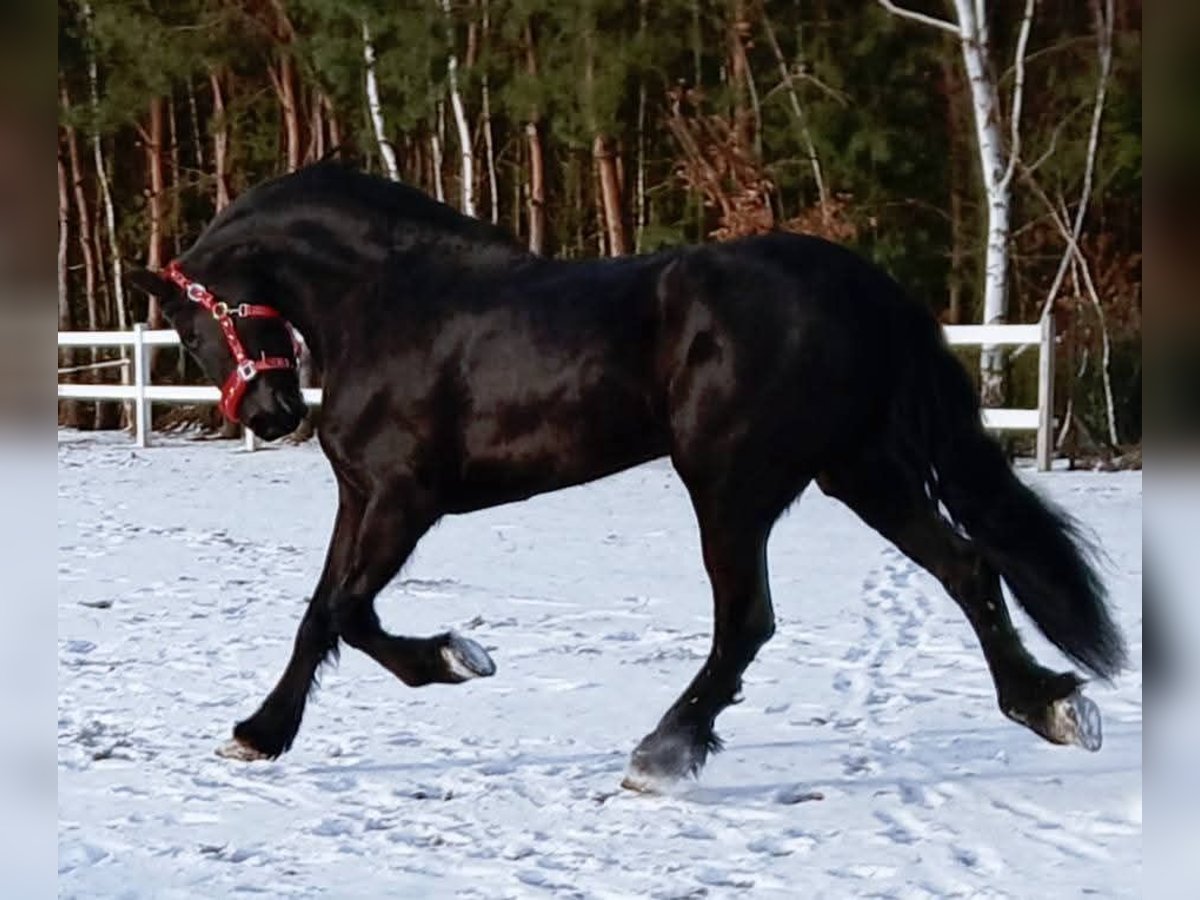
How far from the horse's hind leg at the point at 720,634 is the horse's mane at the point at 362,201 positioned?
101 cm

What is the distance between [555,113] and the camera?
1481 centimetres

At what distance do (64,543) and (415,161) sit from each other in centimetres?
1014

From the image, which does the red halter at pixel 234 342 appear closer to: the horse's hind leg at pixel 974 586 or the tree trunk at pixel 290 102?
the horse's hind leg at pixel 974 586

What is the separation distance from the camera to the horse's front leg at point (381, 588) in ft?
12.2

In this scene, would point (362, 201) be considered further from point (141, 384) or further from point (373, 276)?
point (141, 384)

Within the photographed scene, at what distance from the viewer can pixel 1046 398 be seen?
36.8 ft

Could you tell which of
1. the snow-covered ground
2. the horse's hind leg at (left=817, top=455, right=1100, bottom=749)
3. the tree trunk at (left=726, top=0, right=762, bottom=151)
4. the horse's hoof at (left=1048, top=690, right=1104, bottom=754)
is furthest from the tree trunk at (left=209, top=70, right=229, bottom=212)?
the horse's hoof at (left=1048, top=690, right=1104, bottom=754)

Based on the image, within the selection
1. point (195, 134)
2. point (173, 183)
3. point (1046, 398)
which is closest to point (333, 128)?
point (195, 134)

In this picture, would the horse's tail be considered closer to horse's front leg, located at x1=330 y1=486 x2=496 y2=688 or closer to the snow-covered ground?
the snow-covered ground

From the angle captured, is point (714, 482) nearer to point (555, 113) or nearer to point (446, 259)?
point (446, 259)

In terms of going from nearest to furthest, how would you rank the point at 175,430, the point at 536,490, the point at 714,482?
the point at 714,482
the point at 536,490
the point at 175,430

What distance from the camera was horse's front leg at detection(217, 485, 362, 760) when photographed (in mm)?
3881

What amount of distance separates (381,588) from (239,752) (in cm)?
65

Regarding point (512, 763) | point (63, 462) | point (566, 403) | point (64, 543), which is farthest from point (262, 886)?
point (63, 462)
